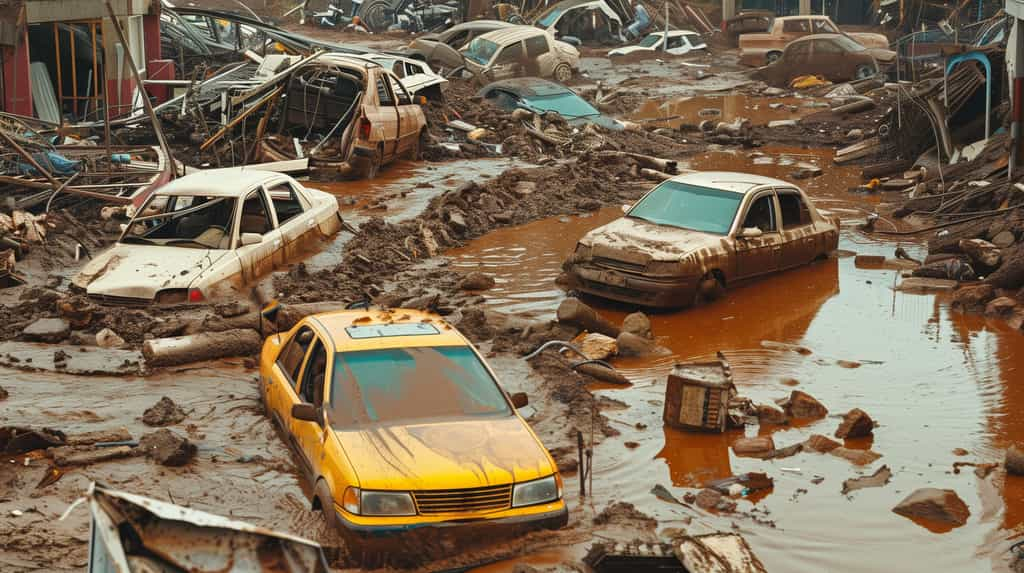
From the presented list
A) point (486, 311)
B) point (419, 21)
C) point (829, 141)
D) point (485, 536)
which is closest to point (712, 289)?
point (486, 311)

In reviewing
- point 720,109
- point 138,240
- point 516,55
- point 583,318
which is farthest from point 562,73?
point 138,240

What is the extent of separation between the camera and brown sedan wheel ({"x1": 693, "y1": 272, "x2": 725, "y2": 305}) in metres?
14.1

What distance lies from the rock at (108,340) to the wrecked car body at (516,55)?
69.7 ft

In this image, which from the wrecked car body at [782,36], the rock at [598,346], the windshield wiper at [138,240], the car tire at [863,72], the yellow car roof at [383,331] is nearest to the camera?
the yellow car roof at [383,331]

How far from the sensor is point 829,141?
28.7 m

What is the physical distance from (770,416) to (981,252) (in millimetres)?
6379

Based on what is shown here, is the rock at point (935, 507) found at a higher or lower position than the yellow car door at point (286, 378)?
lower

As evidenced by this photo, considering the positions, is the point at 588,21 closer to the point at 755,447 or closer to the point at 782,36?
the point at 782,36

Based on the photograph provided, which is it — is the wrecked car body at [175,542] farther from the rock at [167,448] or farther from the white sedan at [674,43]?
the white sedan at [674,43]

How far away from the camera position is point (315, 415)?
8.05 metres

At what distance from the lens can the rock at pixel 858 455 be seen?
32.0 ft

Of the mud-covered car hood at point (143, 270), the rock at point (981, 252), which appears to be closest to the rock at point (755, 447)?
the mud-covered car hood at point (143, 270)

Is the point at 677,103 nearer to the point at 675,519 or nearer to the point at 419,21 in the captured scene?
the point at 419,21

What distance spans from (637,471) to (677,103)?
27.8 metres
